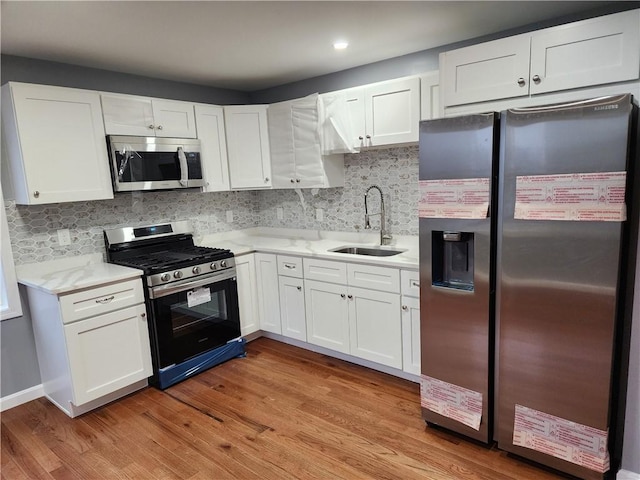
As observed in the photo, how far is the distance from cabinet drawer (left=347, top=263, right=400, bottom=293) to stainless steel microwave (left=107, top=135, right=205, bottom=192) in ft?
5.08

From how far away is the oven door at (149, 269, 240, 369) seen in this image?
2923mm

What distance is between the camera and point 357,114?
3135 mm

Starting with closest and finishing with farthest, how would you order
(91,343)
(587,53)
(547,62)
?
(587,53)
(547,62)
(91,343)

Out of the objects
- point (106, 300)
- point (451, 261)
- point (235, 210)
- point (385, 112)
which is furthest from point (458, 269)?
point (235, 210)

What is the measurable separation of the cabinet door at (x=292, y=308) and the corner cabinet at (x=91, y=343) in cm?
113

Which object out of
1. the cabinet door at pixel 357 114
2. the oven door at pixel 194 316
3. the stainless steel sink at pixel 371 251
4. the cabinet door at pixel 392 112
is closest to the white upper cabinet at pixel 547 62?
the cabinet door at pixel 392 112

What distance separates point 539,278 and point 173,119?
289 centimetres

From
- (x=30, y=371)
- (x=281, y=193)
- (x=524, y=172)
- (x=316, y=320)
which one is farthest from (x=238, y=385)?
(x=524, y=172)

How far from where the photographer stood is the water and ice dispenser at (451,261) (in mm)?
2164

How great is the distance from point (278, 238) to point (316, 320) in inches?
44.2

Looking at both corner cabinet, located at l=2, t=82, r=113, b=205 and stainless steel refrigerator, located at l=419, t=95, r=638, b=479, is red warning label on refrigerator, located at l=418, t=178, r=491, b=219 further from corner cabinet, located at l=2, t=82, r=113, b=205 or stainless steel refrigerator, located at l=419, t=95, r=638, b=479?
corner cabinet, located at l=2, t=82, r=113, b=205

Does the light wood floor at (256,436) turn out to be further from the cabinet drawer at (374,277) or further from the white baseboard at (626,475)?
the cabinet drawer at (374,277)

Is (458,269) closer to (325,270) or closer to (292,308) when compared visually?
(325,270)

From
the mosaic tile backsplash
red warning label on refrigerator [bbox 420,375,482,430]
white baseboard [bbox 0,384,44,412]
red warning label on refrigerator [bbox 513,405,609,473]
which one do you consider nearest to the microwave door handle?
the mosaic tile backsplash
